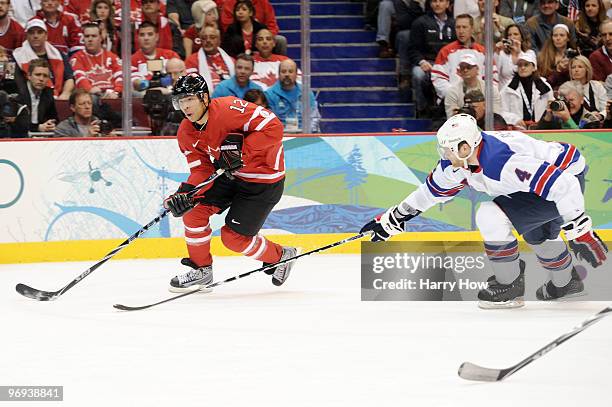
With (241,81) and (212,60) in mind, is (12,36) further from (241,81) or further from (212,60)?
(241,81)

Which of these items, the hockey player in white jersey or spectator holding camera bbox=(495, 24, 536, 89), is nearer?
the hockey player in white jersey

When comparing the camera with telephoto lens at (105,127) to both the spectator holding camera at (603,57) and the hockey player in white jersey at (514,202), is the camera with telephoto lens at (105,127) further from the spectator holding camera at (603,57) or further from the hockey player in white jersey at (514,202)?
the spectator holding camera at (603,57)

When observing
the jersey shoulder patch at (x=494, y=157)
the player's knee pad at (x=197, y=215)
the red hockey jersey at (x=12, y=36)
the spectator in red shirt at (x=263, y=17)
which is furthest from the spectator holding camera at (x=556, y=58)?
the red hockey jersey at (x=12, y=36)

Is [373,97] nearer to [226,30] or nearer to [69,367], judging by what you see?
[226,30]

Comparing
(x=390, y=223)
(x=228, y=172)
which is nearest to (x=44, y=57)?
(x=228, y=172)

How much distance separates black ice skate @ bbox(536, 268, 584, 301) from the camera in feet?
15.1

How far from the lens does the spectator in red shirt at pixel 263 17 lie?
6.82 meters

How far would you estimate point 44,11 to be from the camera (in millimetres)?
6629

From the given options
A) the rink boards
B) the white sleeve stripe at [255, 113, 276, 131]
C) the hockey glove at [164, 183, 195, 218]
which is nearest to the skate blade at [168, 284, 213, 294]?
the hockey glove at [164, 183, 195, 218]

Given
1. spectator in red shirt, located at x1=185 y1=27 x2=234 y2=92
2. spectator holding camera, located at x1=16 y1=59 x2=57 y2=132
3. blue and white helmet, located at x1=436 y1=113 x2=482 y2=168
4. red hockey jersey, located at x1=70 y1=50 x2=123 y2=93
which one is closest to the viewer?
blue and white helmet, located at x1=436 y1=113 x2=482 y2=168

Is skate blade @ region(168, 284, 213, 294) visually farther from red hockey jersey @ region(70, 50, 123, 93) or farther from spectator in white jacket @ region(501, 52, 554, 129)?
spectator in white jacket @ region(501, 52, 554, 129)

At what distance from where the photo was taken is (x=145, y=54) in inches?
263

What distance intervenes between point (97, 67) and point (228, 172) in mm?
2015

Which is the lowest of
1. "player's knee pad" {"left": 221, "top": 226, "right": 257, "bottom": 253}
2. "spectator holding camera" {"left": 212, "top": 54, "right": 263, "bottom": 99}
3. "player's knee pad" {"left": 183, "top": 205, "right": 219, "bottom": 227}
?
"player's knee pad" {"left": 221, "top": 226, "right": 257, "bottom": 253}
